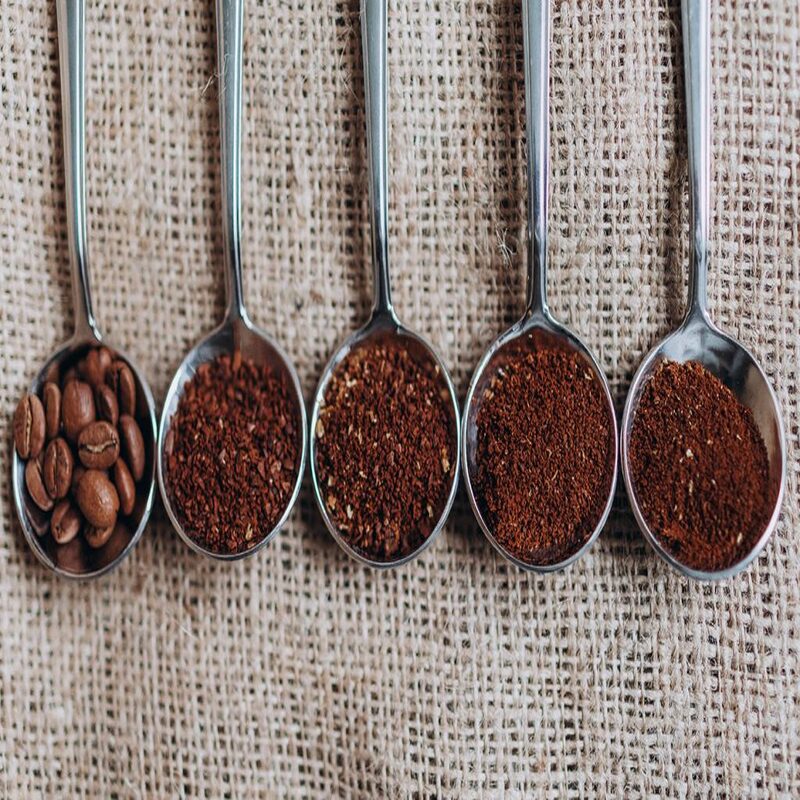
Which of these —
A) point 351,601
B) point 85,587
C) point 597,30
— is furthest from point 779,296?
point 85,587

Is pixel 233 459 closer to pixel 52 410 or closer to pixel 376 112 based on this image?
pixel 52 410

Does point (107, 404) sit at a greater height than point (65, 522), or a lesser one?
greater

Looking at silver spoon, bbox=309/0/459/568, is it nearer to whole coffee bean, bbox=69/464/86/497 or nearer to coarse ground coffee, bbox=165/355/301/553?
coarse ground coffee, bbox=165/355/301/553

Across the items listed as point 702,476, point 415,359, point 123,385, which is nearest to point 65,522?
point 123,385

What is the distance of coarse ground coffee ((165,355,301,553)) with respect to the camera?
0.72m

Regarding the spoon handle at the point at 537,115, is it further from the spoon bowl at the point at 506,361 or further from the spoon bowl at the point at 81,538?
the spoon bowl at the point at 81,538

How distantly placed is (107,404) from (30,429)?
8 cm

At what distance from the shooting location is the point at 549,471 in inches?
27.3

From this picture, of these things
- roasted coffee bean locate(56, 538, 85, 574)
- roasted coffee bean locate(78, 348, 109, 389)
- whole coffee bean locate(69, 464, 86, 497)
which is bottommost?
roasted coffee bean locate(56, 538, 85, 574)

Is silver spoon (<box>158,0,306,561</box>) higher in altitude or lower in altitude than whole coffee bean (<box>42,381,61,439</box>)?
higher

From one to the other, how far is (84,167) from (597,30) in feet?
1.59

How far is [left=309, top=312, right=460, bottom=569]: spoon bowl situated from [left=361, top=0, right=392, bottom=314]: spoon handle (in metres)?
0.06

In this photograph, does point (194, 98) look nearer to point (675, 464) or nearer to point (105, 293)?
point (105, 293)

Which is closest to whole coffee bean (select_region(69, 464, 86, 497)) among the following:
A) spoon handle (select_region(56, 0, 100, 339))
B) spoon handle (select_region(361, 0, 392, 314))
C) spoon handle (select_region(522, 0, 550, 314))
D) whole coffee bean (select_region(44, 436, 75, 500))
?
whole coffee bean (select_region(44, 436, 75, 500))
